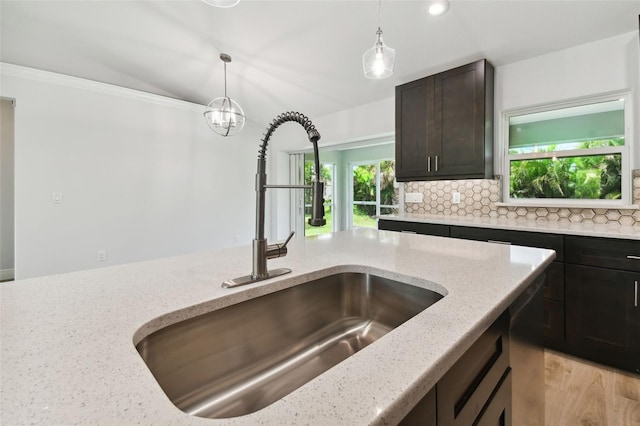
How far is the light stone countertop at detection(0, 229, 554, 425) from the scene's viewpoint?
0.35 meters

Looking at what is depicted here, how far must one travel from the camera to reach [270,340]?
849 mm

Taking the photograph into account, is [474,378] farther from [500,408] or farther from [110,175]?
[110,175]

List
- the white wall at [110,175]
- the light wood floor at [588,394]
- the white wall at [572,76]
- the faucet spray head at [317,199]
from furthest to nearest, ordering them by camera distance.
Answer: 1. the white wall at [110,175]
2. the white wall at [572,76]
3. the light wood floor at [588,394]
4. the faucet spray head at [317,199]

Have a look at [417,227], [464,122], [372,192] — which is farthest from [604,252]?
[372,192]

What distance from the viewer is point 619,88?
2.18 m

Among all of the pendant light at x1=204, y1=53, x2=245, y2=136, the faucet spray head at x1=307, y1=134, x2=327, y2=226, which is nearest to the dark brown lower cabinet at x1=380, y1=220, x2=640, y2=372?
the faucet spray head at x1=307, y1=134, x2=327, y2=226

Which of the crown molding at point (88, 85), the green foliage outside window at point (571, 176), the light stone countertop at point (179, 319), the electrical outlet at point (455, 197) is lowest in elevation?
the light stone countertop at point (179, 319)

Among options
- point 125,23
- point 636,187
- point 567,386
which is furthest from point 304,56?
point 567,386

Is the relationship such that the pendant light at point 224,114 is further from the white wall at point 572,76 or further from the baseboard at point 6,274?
the baseboard at point 6,274

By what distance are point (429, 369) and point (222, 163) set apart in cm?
477

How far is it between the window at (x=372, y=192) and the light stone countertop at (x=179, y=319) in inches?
196

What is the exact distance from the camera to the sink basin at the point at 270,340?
2.18ft

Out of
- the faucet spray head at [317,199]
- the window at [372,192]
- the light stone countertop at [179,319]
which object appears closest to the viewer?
the light stone countertop at [179,319]

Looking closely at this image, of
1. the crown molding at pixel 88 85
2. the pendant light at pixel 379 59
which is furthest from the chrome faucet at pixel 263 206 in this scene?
the crown molding at pixel 88 85
